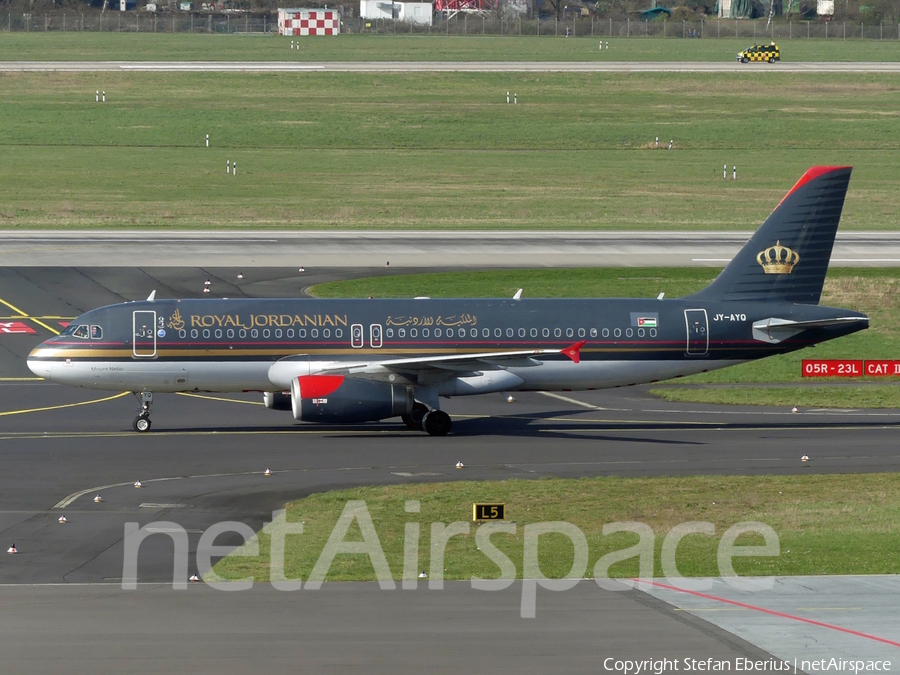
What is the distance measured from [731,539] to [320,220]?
62.7 meters

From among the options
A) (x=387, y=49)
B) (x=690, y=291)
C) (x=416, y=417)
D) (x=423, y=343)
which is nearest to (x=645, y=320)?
(x=423, y=343)

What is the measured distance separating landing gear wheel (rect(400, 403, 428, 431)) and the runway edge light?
1215 cm

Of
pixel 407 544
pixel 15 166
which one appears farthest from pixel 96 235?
pixel 407 544

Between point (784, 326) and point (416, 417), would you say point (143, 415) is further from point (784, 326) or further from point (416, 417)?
point (784, 326)

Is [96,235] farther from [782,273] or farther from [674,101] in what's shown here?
[674,101]

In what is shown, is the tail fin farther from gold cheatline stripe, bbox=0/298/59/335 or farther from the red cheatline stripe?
gold cheatline stripe, bbox=0/298/59/335

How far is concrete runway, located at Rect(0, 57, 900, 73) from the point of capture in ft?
472

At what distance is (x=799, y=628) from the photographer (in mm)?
20188

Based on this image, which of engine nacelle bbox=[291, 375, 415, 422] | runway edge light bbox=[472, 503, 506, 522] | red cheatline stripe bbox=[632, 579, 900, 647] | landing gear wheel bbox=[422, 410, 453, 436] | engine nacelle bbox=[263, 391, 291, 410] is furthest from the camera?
engine nacelle bbox=[263, 391, 291, 410]

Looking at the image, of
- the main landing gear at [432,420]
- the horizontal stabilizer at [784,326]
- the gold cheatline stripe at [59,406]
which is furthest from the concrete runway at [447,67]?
the main landing gear at [432,420]

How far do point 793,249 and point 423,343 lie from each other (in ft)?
43.0

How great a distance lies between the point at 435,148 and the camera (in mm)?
113625

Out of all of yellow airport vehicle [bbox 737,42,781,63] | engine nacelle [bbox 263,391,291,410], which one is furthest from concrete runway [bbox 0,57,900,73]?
engine nacelle [bbox 263,391,291,410]

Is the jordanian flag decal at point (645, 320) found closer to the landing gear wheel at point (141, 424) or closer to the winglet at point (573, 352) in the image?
the winglet at point (573, 352)
